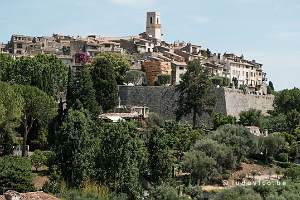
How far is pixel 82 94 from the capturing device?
46031mm

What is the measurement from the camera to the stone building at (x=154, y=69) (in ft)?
227

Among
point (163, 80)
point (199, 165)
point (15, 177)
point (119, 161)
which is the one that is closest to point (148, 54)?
point (163, 80)

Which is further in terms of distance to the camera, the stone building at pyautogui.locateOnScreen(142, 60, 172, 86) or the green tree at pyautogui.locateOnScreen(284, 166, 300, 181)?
the stone building at pyautogui.locateOnScreen(142, 60, 172, 86)

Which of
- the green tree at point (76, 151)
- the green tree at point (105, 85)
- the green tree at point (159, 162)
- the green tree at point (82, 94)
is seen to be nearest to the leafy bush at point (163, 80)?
the green tree at point (105, 85)

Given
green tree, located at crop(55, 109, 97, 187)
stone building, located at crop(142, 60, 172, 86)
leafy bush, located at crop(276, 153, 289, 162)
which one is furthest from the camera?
stone building, located at crop(142, 60, 172, 86)

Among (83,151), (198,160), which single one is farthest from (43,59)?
(83,151)

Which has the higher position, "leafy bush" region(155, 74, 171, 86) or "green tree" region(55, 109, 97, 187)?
"leafy bush" region(155, 74, 171, 86)

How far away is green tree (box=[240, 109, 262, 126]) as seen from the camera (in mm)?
56125

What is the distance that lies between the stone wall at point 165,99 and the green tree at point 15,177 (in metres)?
27.2

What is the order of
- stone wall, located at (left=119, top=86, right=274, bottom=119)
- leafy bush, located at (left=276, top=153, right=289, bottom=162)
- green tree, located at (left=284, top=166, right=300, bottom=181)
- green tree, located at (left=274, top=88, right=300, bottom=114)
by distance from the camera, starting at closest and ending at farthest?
green tree, located at (left=284, top=166, right=300, bottom=181) < leafy bush, located at (left=276, top=153, right=289, bottom=162) < stone wall, located at (left=119, top=86, right=274, bottom=119) < green tree, located at (left=274, top=88, right=300, bottom=114)

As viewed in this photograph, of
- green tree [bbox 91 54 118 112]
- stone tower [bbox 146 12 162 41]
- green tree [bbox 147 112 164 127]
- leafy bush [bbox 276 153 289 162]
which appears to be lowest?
leafy bush [bbox 276 153 289 162]

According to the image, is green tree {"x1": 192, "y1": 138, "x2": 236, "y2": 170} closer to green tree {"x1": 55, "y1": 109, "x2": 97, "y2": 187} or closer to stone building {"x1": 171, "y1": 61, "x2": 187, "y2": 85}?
green tree {"x1": 55, "y1": 109, "x2": 97, "y2": 187}

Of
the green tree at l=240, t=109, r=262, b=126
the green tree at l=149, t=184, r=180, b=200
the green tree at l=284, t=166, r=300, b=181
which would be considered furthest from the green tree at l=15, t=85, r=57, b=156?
the green tree at l=240, t=109, r=262, b=126

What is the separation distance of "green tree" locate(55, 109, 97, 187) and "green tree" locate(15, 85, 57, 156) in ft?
19.1
